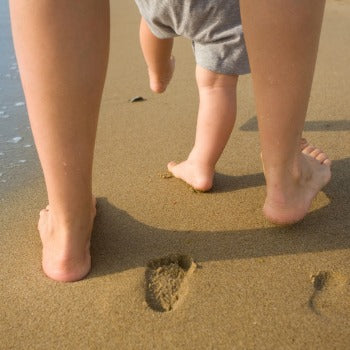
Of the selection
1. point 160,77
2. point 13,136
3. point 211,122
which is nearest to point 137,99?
point 160,77

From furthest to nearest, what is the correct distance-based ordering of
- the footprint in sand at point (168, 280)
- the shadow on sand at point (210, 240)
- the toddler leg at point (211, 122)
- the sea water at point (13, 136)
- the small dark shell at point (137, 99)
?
the small dark shell at point (137, 99) < the sea water at point (13, 136) < the toddler leg at point (211, 122) < the shadow on sand at point (210, 240) < the footprint in sand at point (168, 280)

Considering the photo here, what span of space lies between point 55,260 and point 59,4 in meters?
0.60

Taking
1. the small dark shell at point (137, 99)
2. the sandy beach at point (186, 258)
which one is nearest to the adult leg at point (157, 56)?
the sandy beach at point (186, 258)

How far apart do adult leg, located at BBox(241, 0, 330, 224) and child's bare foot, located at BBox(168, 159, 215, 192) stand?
0.92 ft

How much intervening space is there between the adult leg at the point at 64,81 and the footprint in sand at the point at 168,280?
0.24 m

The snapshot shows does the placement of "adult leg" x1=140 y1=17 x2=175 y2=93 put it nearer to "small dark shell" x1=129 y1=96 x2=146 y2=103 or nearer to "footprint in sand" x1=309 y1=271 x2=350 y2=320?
"small dark shell" x1=129 y1=96 x2=146 y2=103

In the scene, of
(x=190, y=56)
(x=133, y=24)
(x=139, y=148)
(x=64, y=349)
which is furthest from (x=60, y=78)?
(x=133, y=24)

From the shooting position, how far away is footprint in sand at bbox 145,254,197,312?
1.18 metres

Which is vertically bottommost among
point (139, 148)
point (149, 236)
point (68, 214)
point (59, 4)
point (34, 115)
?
point (139, 148)

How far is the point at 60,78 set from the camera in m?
1.07

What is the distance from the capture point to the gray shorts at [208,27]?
1.37 metres

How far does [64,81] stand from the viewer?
108 centimetres

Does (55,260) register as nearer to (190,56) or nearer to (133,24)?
(190,56)

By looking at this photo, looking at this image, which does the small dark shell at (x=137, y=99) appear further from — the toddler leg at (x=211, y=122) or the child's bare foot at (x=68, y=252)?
the child's bare foot at (x=68, y=252)
